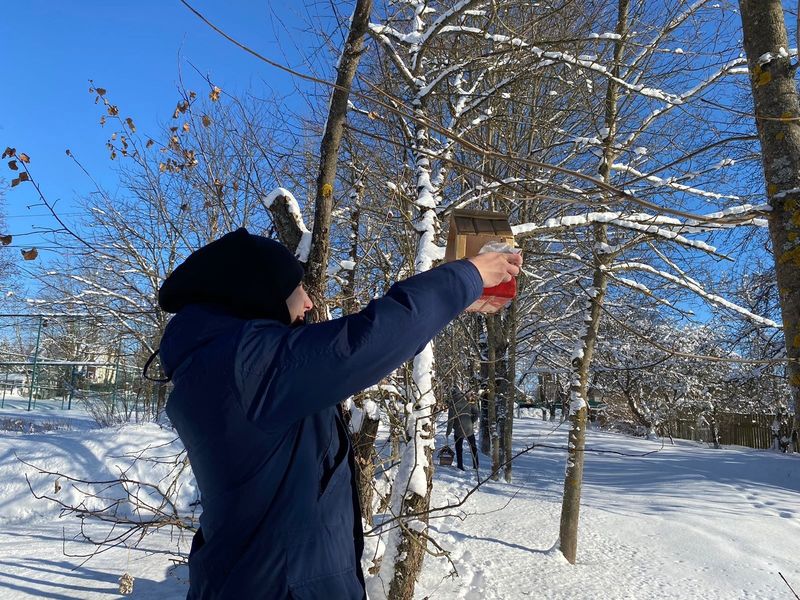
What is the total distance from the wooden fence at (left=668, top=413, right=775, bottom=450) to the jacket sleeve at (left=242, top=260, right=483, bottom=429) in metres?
23.6

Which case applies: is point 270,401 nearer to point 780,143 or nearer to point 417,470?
point 780,143

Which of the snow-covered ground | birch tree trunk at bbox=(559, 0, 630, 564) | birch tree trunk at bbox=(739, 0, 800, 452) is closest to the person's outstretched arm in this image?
birch tree trunk at bbox=(739, 0, 800, 452)

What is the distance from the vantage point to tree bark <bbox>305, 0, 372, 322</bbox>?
3.18 m

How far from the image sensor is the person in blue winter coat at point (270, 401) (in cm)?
105

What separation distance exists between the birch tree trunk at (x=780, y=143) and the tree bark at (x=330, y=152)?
186cm

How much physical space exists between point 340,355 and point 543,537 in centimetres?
781

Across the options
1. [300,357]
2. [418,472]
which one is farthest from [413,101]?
[300,357]

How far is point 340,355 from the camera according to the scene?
3.41 feet

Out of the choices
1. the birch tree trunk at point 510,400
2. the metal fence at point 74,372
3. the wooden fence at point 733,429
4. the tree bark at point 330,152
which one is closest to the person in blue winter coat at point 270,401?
the tree bark at point 330,152

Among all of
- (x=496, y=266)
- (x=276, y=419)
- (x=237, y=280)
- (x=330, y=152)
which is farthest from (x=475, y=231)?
(x=330, y=152)

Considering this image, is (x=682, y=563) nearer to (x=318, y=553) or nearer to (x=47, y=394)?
(x=318, y=553)

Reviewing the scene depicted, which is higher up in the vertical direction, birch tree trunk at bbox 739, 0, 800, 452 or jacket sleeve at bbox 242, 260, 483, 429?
birch tree trunk at bbox 739, 0, 800, 452

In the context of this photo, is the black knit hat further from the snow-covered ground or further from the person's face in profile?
the snow-covered ground

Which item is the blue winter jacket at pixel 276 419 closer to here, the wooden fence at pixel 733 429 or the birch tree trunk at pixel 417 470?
the birch tree trunk at pixel 417 470
